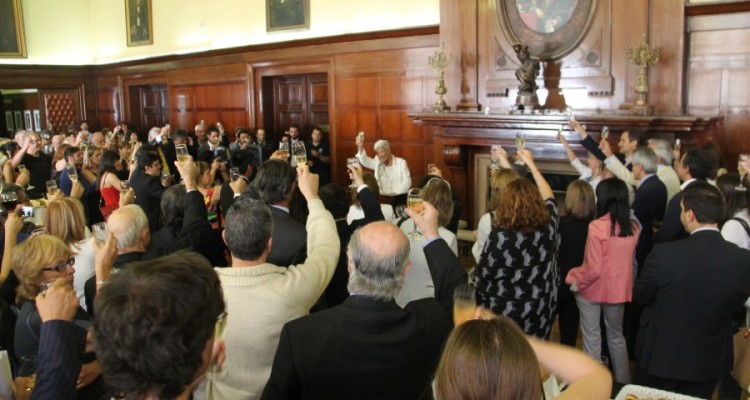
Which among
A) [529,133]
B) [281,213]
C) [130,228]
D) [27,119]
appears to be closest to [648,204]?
[529,133]

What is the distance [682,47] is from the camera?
7.24m

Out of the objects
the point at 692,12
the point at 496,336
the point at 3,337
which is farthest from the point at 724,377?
the point at 692,12

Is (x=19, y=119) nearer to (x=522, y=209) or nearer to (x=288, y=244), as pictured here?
(x=288, y=244)

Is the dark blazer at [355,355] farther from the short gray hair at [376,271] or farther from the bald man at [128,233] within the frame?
the bald man at [128,233]

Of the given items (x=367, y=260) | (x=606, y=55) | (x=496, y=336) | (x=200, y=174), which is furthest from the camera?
(x=606, y=55)

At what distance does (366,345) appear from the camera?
2.09m

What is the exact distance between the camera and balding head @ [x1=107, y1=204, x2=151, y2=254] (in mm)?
3289

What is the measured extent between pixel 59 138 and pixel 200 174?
4.51 meters

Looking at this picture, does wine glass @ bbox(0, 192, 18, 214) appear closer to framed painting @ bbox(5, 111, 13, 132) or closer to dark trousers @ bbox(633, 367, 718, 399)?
dark trousers @ bbox(633, 367, 718, 399)

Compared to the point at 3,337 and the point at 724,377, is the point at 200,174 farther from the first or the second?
the point at 724,377

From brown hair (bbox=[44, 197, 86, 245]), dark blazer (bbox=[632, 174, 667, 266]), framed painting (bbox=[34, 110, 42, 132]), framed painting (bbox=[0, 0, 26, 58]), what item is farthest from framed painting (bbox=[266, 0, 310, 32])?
brown hair (bbox=[44, 197, 86, 245])

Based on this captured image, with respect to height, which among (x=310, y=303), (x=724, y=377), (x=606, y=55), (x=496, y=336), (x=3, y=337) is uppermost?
(x=606, y=55)

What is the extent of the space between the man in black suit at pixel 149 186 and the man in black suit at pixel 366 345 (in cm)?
395

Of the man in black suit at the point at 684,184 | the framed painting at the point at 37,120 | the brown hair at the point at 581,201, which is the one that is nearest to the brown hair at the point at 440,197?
the brown hair at the point at 581,201
